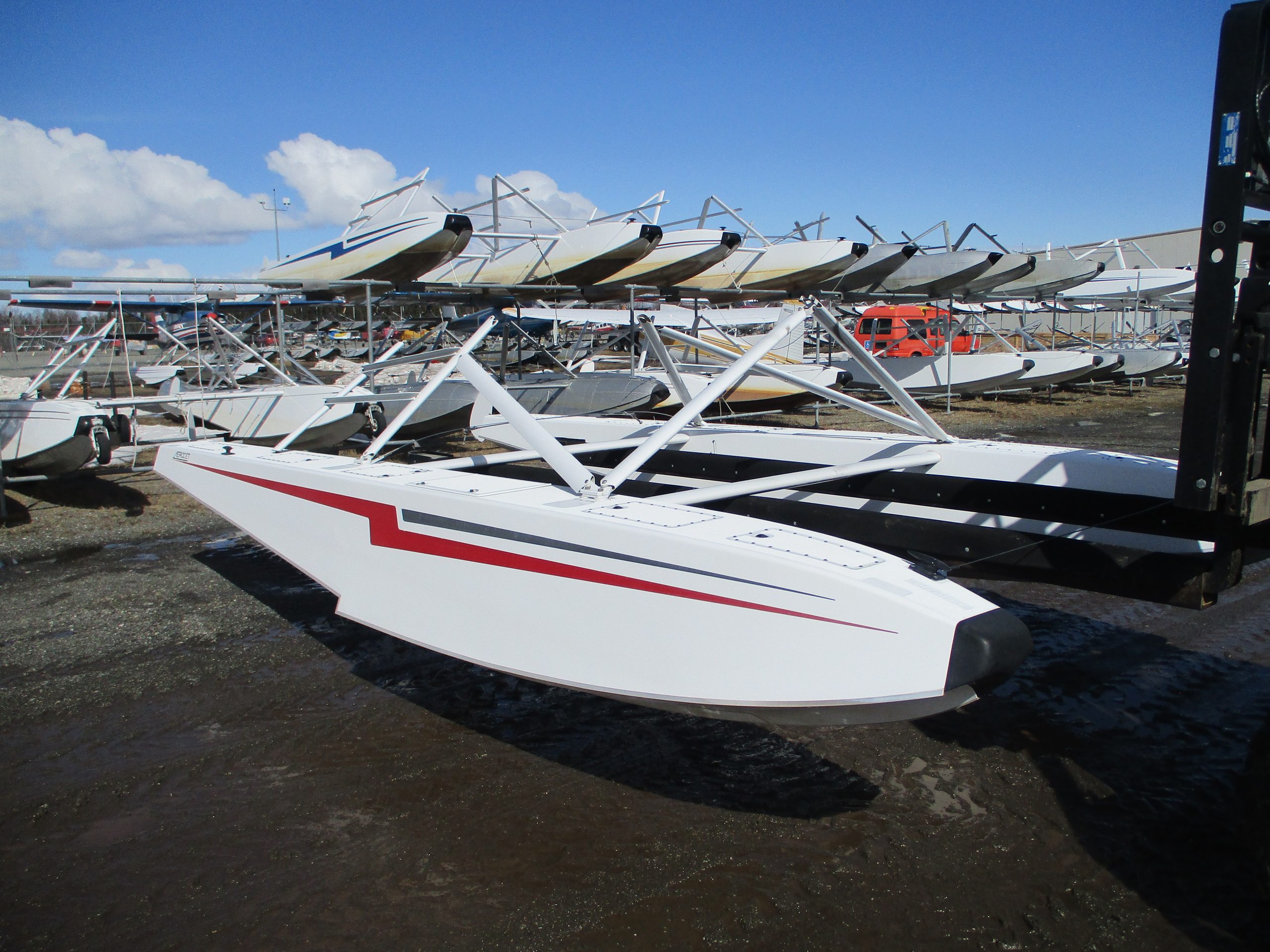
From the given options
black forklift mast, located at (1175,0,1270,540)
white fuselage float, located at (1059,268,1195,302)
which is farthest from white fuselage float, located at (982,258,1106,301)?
black forklift mast, located at (1175,0,1270,540)

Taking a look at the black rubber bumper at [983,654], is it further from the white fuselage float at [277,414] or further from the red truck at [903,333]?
the red truck at [903,333]

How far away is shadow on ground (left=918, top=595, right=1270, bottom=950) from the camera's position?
2449 mm

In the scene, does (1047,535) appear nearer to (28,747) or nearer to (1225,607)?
(1225,607)

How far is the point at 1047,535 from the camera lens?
3.57 meters

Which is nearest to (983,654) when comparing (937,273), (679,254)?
(679,254)

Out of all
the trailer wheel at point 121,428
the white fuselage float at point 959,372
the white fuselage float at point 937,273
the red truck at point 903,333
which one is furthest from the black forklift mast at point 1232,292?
the red truck at point 903,333

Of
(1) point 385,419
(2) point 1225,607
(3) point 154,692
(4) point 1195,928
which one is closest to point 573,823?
(4) point 1195,928

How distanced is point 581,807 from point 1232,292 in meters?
2.52

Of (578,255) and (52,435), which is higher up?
(578,255)

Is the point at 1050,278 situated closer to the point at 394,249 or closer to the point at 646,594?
the point at 394,249

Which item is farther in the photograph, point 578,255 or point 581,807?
point 578,255

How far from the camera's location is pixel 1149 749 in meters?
3.26

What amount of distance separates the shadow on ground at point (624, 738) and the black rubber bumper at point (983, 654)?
93cm

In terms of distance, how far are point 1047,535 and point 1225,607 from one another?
225cm
